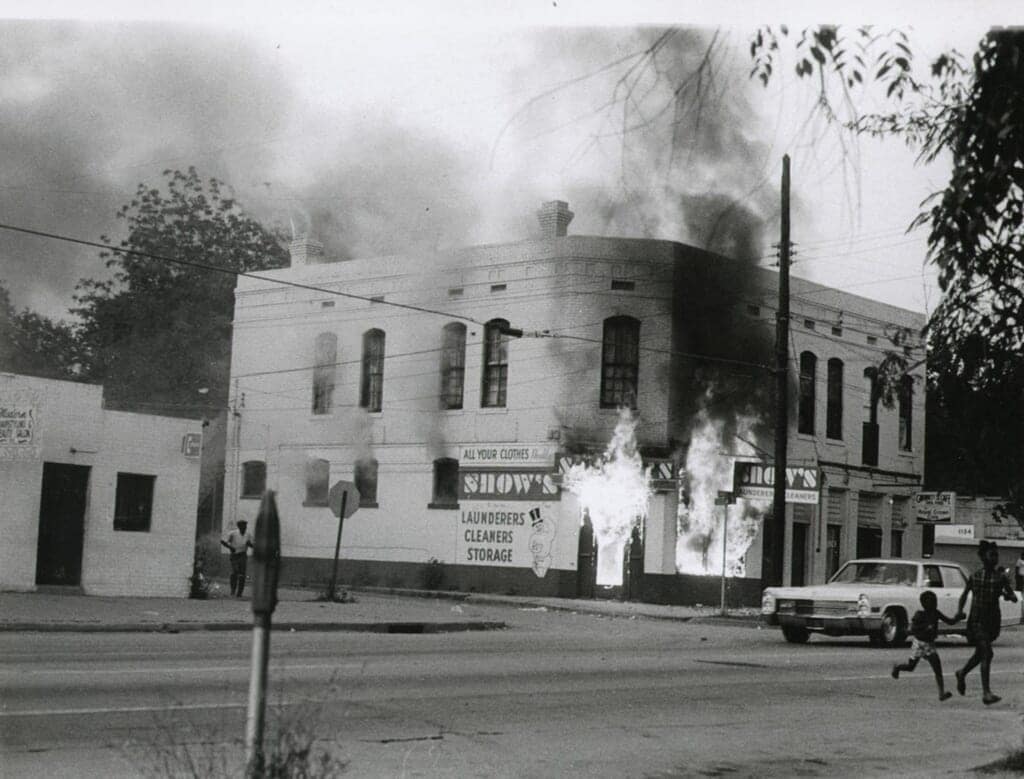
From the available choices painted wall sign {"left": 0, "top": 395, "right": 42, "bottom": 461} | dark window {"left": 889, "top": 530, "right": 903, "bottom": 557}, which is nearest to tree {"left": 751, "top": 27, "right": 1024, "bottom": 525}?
painted wall sign {"left": 0, "top": 395, "right": 42, "bottom": 461}

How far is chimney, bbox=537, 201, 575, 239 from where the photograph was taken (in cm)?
3266

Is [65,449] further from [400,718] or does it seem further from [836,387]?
[836,387]

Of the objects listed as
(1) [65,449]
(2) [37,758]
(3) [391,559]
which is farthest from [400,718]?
(3) [391,559]

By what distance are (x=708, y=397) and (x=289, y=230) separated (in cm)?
1502

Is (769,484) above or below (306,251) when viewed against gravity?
below

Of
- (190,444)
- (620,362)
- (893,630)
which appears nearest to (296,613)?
(190,444)

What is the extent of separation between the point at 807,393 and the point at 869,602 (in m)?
15.0

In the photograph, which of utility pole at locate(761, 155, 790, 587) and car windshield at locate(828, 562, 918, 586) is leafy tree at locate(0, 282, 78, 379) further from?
car windshield at locate(828, 562, 918, 586)

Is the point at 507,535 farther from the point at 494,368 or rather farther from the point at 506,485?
the point at 494,368

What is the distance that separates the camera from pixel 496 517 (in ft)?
108

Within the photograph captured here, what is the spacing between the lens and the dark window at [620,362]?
31.9m

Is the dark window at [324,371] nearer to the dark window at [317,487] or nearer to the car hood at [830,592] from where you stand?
the dark window at [317,487]

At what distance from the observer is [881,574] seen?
2208cm

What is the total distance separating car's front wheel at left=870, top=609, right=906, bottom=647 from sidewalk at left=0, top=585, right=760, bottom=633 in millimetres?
6218
